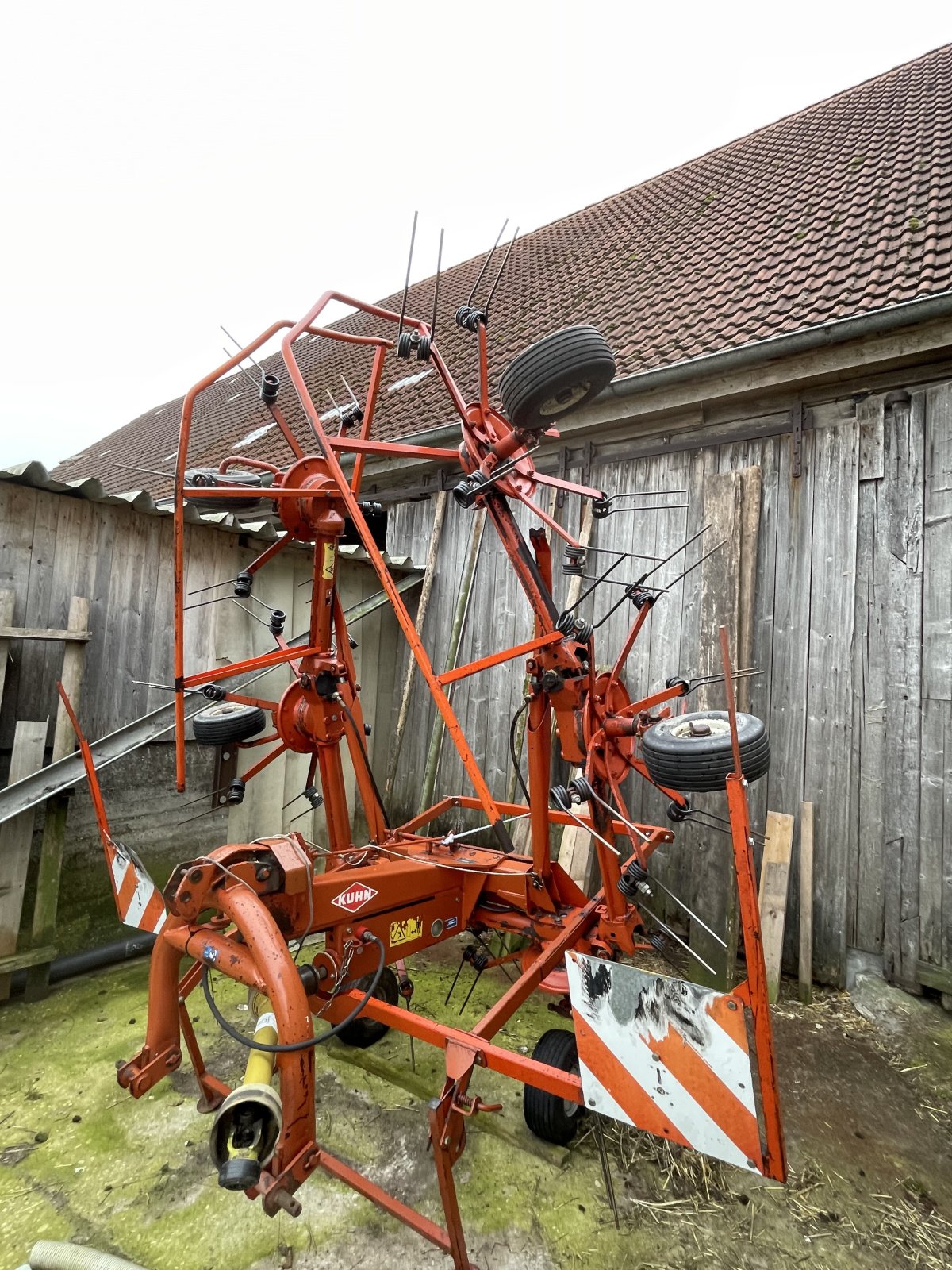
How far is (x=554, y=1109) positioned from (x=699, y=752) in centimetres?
150

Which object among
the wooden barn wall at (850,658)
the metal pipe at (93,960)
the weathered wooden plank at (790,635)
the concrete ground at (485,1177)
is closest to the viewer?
the concrete ground at (485,1177)

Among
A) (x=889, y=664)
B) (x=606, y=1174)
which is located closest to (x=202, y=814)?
(x=606, y=1174)

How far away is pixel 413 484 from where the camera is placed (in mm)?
6109

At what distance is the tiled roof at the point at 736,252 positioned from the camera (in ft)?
13.8

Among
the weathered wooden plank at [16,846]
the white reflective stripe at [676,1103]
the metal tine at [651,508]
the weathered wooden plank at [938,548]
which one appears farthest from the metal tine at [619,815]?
the weathered wooden plank at [16,846]

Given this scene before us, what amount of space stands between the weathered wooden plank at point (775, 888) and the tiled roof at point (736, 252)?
296cm

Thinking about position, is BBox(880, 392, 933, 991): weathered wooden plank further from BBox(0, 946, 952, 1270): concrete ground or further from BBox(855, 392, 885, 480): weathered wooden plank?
BBox(0, 946, 952, 1270): concrete ground

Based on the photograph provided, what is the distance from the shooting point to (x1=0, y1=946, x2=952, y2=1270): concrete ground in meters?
2.07

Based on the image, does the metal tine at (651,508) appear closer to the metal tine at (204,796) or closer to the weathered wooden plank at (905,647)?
the weathered wooden plank at (905,647)

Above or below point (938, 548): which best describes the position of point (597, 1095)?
below

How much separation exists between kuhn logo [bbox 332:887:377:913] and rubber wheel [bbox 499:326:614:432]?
1.88 meters

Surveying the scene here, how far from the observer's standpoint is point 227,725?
331 centimetres

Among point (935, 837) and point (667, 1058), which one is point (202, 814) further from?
point (935, 837)

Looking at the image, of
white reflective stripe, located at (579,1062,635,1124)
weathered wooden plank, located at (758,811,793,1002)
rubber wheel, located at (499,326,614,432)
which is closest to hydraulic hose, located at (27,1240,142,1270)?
white reflective stripe, located at (579,1062,635,1124)
